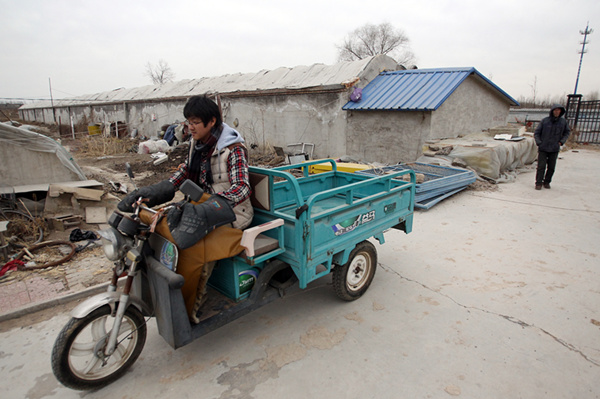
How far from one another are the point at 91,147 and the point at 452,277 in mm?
15883

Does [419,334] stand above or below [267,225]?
below

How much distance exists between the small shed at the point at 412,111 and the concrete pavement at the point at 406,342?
5689 mm

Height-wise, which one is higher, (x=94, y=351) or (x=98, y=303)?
(x=98, y=303)

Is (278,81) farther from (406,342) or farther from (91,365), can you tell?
(91,365)

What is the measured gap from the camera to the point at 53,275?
420cm

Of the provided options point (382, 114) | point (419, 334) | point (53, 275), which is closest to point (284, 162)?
point (382, 114)

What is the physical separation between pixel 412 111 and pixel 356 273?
7.31 m

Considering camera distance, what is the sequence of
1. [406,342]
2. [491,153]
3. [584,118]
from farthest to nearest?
[584,118], [491,153], [406,342]

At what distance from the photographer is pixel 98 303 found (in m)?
2.35

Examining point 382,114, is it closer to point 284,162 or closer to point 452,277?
point 284,162

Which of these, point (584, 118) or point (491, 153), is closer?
point (491, 153)

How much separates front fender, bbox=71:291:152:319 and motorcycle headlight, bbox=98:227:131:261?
0.88ft

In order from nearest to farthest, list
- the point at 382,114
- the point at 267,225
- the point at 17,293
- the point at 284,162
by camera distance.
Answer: the point at 267,225, the point at 17,293, the point at 382,114, the point at 284,162

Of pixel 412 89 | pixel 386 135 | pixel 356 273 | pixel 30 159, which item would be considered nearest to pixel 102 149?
pixel 30 159
